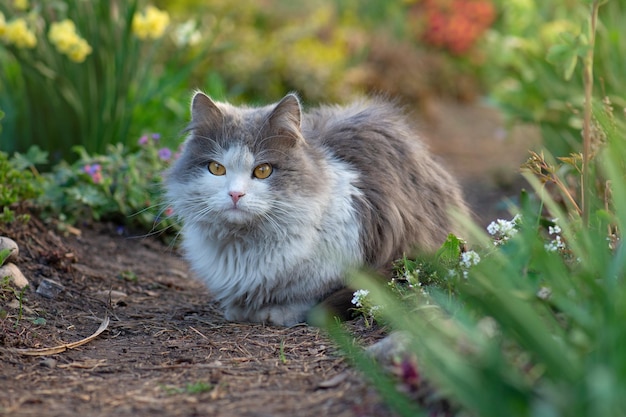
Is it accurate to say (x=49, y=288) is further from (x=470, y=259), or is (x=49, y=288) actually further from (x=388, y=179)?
(x=470, y=259)

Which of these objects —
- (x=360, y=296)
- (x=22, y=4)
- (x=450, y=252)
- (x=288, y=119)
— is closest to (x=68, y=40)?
(x=22, y=4)

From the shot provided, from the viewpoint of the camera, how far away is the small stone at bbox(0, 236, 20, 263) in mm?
3754

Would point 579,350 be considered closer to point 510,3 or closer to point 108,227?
point 108,227

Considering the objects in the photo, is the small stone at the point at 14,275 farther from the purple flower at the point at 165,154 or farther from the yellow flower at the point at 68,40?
the yellow flower at the point at 68,40

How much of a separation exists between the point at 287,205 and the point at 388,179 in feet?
1.82

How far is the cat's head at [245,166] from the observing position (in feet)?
10.9

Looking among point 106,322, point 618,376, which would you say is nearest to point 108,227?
point 106,322

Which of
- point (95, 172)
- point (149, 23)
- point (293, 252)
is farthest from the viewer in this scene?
point (149, 23)

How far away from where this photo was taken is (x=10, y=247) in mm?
3762

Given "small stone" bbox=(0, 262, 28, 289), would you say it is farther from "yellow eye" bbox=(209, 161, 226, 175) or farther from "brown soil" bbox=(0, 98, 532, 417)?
"yellow eye" bbox=(209, 161, 226, 175)

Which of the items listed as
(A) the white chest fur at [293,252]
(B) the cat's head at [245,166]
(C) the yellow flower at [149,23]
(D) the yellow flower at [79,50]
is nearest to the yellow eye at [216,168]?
(B) the cat's head at [245,166]

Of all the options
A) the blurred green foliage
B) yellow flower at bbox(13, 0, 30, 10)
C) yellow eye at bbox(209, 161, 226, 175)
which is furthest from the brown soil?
the blurred green foliage

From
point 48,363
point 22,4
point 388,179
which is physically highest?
point 22,4

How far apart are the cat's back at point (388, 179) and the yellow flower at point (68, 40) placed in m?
1.62
